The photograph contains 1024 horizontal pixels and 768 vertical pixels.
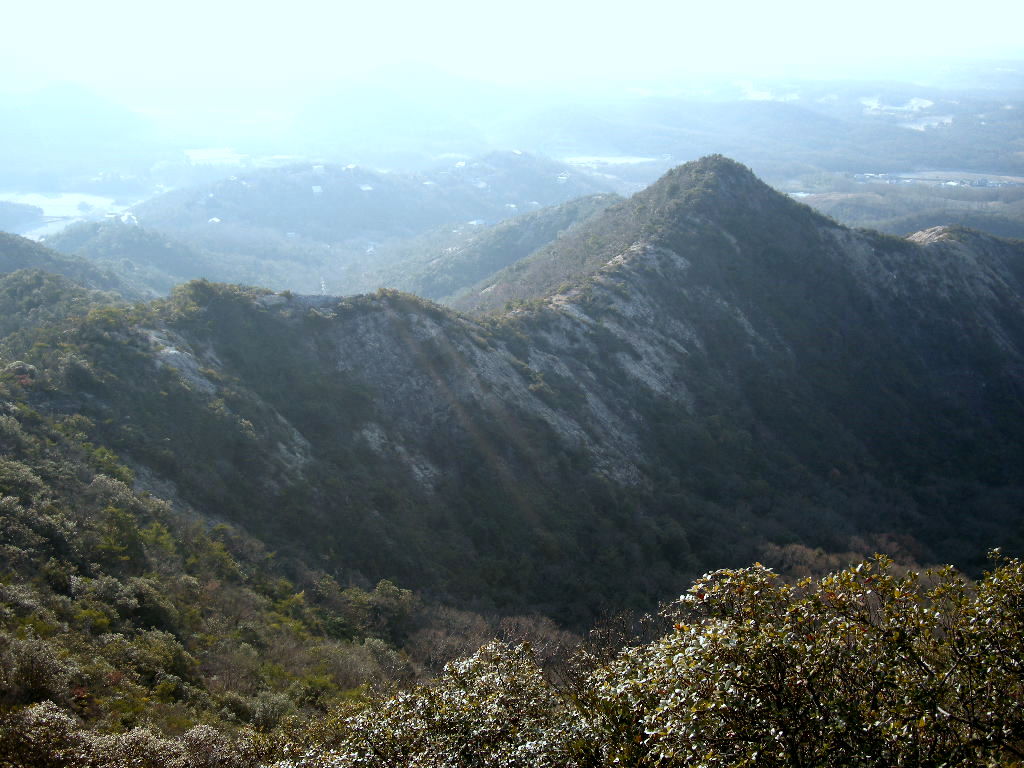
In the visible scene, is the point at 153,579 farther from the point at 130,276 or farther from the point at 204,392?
the point at 130,276

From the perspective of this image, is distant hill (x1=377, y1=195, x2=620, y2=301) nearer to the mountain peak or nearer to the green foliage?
the mountain peak

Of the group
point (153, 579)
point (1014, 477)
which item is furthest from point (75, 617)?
point (1014, 477)

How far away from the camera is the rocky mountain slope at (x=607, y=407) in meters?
32.3

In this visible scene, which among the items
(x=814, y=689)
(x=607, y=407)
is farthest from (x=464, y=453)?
(x=814, y=689)

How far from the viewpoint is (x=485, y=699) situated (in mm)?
11672

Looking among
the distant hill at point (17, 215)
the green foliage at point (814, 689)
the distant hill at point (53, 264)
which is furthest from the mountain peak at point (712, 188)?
the distant hill at point (17, 215)

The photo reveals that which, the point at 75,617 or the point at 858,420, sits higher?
the point at 75,617

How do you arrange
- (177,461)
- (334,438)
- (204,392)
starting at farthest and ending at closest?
(334,438)
(204,392)
(177,461)

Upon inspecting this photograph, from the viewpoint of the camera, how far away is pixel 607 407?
47.6m

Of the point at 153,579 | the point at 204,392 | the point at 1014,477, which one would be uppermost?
the point at 204,392

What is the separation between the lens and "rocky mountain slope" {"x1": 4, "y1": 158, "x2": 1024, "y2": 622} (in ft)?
106

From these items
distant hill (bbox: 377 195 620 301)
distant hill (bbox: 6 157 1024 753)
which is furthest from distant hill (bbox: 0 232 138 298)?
distant hill (bbox: 377 195 620 301)

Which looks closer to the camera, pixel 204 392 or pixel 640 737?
pixel 640 737

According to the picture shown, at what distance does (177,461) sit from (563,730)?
999 inches
